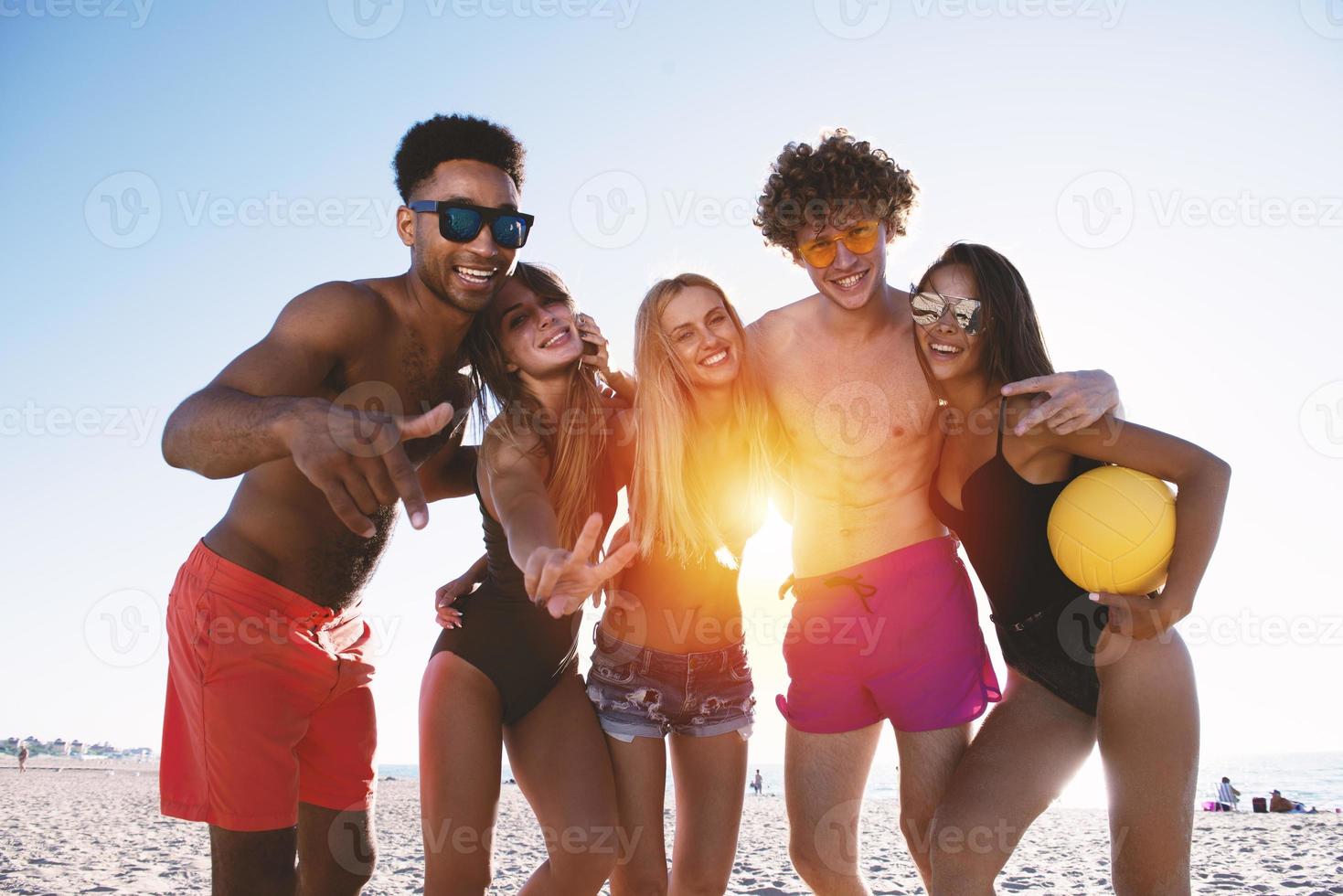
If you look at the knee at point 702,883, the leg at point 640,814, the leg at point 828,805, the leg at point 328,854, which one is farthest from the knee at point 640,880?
the leg at point 328,854

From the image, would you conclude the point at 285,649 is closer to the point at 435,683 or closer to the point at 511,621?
the point at 435,683

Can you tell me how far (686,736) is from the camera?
418 centimetres

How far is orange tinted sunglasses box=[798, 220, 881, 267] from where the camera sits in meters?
4.56

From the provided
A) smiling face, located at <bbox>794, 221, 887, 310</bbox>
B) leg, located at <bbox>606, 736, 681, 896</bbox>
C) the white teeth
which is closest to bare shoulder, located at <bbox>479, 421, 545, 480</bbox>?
the white teeth

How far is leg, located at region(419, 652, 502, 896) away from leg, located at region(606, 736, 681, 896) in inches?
21.9

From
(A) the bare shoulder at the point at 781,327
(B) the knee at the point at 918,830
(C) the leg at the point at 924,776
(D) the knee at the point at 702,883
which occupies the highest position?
(A) the bare shoulder at the point at 781,327

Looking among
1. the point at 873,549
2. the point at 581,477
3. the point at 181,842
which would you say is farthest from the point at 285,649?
the point at 181,842

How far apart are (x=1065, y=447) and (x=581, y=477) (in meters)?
2.07

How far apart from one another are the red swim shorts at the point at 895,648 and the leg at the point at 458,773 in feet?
5.10

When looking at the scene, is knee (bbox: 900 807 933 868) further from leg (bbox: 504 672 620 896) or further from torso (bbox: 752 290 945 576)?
leg (bbox: 504 672 620 896)

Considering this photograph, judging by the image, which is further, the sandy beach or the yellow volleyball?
the sandy beach

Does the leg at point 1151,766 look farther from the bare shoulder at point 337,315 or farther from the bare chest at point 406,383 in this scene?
the bare shoulder at point 337,315

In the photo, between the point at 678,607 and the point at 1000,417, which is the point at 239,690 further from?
Result: the point at 1000,417

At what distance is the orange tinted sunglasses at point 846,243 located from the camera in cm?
456
